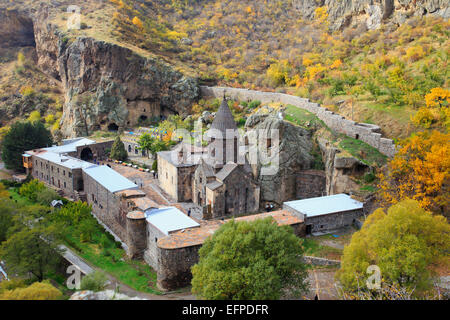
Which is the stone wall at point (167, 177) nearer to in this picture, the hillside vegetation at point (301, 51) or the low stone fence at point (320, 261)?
the low stone fence at point (320, 261)

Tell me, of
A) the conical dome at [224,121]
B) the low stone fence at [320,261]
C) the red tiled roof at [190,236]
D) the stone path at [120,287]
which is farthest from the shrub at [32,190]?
the low stone fence at [320,261]

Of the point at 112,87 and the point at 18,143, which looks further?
the point at 112,87

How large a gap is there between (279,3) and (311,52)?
23.8m

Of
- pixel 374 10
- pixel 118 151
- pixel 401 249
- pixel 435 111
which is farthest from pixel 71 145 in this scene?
pixel 374 10

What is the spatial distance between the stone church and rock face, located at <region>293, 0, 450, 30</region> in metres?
36.5

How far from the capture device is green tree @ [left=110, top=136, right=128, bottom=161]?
148 feet

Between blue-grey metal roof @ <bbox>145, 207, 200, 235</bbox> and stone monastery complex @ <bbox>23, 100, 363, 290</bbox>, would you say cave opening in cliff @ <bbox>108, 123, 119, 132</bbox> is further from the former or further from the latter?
blue-grey metal roof @ <bbox>145, 207, 200, 235</bbox>

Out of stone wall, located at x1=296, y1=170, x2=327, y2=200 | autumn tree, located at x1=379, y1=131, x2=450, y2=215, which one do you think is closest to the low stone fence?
autumn tree, located at x1=379, y1=131, x2=450, y2=215

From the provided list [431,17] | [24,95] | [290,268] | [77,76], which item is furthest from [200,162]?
[24,95]

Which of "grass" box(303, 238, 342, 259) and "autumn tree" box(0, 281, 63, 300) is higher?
"autumn tree" box(0, 281, 63, 300)

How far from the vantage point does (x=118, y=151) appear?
45094 mm

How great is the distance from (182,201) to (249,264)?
55.6 ft

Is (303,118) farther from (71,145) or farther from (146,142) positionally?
(71,145)
